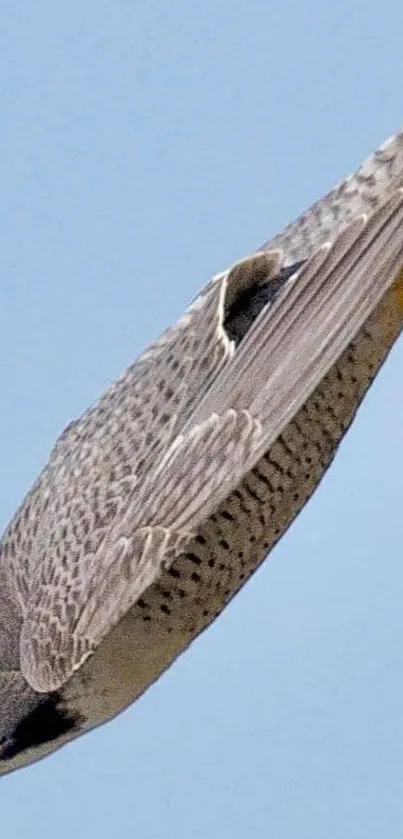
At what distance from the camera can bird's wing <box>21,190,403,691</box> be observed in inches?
93.7

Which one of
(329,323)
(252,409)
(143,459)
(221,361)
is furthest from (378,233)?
(143,459)

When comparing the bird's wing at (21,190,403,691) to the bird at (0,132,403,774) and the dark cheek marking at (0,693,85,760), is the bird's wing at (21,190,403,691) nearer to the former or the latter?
the bird at (0,132,403,774)

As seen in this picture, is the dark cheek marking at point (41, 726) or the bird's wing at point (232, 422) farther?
the dark cheek marking at point (41, 726)

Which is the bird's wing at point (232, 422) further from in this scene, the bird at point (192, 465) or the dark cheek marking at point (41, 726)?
the dark cheek marking at point (41, 726)

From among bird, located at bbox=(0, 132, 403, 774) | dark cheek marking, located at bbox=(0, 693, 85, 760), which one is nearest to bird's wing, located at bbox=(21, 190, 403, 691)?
bird, located at bbox=(0, 132, 403, 774)

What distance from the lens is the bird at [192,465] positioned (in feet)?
8.09

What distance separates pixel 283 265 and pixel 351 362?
0.23m

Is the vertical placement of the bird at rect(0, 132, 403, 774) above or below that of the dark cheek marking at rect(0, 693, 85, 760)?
above

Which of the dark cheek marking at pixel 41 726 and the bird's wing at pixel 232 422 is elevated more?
the bird's wing at pixel 232 422

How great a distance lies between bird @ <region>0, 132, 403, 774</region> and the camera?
2.47m

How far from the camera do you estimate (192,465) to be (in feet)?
8.48

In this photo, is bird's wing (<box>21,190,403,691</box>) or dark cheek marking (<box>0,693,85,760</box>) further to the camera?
dark cheek marking (<box>0,693,85,760</box>)

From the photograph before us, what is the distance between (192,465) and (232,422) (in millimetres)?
88

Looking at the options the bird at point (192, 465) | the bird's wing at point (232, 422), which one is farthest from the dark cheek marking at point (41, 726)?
the bird's wing at point (232, 422)
